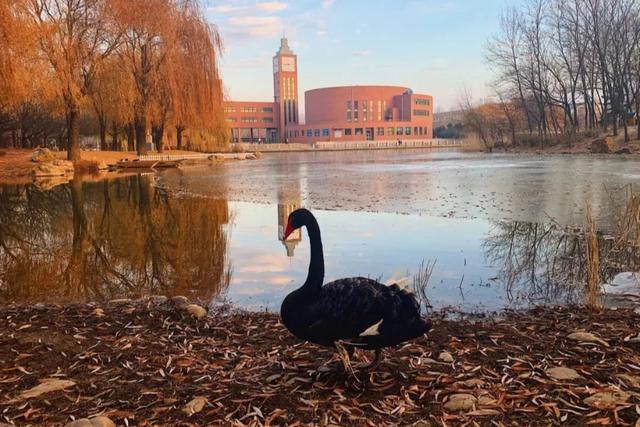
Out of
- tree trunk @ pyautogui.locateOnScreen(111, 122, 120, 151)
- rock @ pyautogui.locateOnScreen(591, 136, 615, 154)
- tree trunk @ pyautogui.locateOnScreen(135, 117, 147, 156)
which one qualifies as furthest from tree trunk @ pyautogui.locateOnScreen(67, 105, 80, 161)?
rock @ pyautogui.locateOnScreen(591, 136, 615, 154)

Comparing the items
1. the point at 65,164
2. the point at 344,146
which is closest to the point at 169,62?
the point at 65,164

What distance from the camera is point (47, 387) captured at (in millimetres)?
3189

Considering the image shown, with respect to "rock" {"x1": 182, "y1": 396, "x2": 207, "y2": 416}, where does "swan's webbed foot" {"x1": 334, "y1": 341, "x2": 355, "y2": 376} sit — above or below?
above

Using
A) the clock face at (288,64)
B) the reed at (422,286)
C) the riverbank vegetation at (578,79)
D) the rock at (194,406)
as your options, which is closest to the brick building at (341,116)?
the clock face at (288,64)

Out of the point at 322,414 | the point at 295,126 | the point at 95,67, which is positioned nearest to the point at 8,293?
the point at 322,414

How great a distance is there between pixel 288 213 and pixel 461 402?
9169 mm

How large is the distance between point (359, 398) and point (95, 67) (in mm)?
29008

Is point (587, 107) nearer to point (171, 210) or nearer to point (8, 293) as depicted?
point (171, 210)

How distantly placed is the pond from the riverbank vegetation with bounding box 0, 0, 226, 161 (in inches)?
413

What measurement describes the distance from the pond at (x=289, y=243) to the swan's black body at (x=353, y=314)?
2.02 ft

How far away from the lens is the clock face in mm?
133750

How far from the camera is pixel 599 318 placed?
4.40 m

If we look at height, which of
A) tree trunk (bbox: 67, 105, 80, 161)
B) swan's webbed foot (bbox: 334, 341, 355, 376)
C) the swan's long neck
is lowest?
swan's webbed foot (bbox: 334, 341, 355, 376)

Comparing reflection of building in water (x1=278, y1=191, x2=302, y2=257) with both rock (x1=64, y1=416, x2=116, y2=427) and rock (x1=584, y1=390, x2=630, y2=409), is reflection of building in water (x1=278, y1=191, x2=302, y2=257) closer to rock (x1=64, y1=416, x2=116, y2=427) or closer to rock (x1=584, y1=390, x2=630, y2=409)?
rock (x1=64, y1=416, x2=116, y2=427)
